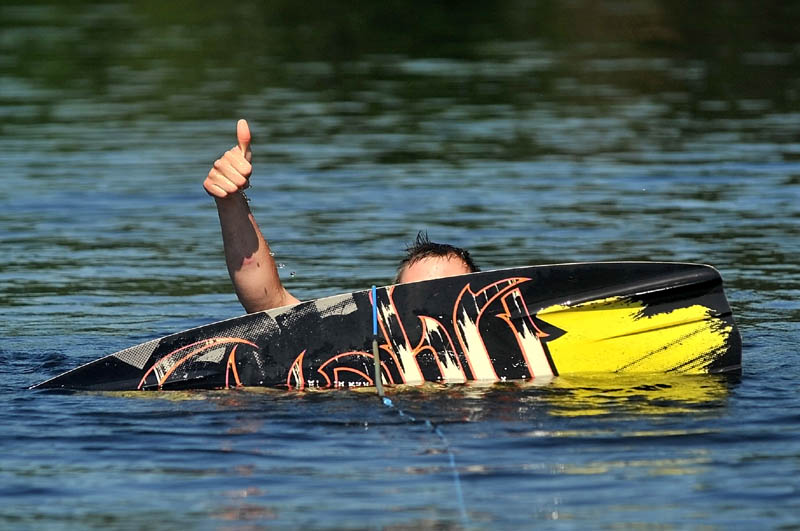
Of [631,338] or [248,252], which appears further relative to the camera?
[631,338]

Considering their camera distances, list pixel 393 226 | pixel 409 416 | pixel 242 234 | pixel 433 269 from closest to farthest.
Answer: pixel 409 416
pixel 242 234
pixel 433 269
pixel 393 226

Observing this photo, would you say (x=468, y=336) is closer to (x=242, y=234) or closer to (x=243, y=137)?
(x=242, y=234)

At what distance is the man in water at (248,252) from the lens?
6.40m

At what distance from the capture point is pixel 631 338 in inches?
277

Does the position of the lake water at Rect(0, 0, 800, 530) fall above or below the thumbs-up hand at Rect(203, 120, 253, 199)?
below

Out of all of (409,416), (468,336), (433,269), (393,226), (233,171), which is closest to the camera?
(409,416)

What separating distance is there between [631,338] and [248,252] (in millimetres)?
1848

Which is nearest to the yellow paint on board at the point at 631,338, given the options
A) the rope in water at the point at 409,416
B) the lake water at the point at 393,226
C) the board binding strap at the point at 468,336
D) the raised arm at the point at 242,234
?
the board binding strap at the point at 468,336

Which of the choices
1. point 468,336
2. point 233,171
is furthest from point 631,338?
point 233,171

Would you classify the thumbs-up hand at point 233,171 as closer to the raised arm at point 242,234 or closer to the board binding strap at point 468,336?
the raised arm at point 242,234

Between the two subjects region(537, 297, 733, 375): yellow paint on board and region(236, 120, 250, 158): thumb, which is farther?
region(537, 297, 733, 375): yellow paint on board

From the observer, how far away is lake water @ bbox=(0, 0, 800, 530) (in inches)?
210

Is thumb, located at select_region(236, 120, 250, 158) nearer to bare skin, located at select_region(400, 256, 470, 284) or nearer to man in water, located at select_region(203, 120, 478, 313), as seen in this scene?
man in water, located at select_region(203, 120, 478, 313)

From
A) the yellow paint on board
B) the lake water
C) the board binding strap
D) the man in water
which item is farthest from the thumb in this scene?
the yellow paint on board
